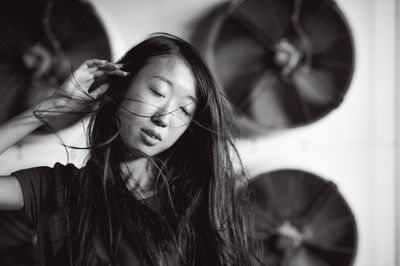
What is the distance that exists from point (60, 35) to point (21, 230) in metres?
0.50

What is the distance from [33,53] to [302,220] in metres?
0.85

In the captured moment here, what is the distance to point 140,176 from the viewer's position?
30.5 inches

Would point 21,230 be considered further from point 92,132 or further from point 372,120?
point 372,120

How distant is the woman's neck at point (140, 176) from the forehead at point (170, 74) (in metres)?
0.16

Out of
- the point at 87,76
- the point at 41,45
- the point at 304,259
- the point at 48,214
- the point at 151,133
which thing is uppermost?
the point at 41,45

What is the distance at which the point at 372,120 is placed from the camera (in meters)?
1.26

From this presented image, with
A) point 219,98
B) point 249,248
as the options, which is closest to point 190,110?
point 219,98

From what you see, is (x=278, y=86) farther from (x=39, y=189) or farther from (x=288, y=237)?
(x=39, y=189)

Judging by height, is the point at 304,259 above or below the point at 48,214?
below

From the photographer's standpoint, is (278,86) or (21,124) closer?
(21,124)

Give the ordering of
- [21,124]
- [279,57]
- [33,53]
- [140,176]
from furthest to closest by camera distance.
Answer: [279,57] < [33,53] < [140,176] < [21,124]

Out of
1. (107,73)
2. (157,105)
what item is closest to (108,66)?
(107,73)

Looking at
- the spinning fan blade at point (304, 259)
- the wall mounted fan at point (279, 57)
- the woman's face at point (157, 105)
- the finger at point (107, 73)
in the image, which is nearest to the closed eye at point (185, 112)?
the woman's face at point (157, 105)

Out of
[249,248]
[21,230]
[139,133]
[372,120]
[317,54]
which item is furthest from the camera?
[372,120]
